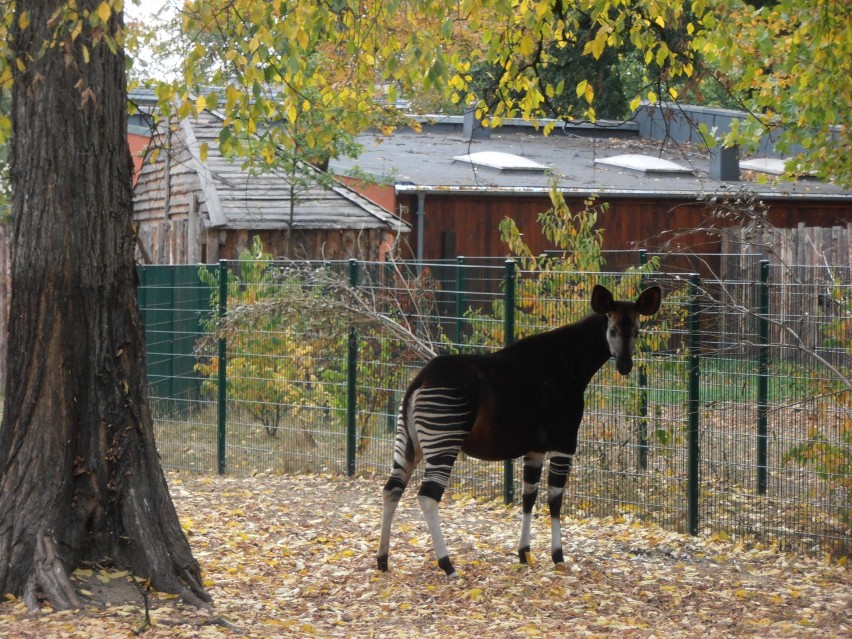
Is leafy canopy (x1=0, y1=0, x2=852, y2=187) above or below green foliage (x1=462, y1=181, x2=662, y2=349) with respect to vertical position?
above

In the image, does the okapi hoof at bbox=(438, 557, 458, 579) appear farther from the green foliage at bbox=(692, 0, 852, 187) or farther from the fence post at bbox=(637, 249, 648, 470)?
the green foliage at bbox=(692, 0, 852, 187)

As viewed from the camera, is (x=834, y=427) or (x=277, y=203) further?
(x=277, y=203)

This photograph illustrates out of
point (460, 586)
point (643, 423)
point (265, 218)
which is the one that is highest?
point (265, 218)

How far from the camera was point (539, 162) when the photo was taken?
2484 centimetres

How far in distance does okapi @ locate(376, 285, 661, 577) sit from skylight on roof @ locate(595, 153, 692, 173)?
16.7m

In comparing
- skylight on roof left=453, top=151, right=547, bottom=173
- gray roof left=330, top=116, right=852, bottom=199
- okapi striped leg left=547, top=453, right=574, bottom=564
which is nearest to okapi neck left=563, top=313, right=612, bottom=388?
okapi striped leg left=547, top=453, right=574, bottom=564

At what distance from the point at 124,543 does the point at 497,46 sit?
482cm

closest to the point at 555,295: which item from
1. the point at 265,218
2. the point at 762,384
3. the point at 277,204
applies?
the point at 762,384

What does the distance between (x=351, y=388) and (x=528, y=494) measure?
376cm

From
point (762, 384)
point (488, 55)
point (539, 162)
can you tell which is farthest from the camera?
point (539, 162)

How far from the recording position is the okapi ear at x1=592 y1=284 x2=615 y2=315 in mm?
7801

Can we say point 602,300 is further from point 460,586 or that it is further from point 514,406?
point 460,586

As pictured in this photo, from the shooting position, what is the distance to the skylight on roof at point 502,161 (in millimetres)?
23117

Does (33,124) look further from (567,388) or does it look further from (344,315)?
(344,315)
